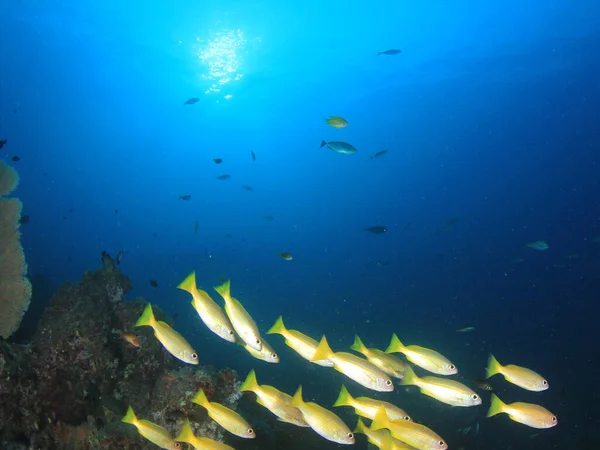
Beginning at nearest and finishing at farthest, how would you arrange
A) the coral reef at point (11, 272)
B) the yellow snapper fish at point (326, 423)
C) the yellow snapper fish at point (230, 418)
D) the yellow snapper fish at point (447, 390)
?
the yellow snapper fish at point (326, 423) → the yellow snapper fish at point (230, 418) → the yellow snapper fish at point (447, 390) → the coral reef at point (11, 272)

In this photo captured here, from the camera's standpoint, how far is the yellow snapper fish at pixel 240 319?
11.3 feet

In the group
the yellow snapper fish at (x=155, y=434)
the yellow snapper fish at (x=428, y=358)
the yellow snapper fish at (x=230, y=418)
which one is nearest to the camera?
the yellow snapper fish at (x=230, y=418)

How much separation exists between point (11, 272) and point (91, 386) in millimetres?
3453

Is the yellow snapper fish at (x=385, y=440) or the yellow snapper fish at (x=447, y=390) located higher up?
the yellow snapper fish at (x=447, y=390)

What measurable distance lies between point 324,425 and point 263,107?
4336cm

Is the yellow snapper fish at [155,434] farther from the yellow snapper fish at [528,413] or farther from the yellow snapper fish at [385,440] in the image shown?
the yellow snapper fish at [528,413]

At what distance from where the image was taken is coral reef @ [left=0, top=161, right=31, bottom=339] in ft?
23.2

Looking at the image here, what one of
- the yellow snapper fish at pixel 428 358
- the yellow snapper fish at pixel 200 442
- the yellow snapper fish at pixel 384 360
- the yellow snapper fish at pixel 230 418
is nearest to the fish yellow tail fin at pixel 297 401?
the yellow snapper fish at pixel 230 418

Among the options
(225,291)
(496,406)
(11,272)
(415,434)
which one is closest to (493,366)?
(496,406)

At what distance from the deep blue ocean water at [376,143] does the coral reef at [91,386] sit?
220cm

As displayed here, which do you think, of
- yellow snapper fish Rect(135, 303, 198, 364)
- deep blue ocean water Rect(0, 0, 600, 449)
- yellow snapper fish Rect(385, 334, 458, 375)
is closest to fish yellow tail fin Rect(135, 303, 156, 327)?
yellow snapper fish Rect(135, 303, 198, 364)

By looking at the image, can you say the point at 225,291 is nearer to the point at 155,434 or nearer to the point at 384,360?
the point at 155,434

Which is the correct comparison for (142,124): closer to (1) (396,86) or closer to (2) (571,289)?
(1) (396,86)

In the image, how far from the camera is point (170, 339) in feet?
11.9
